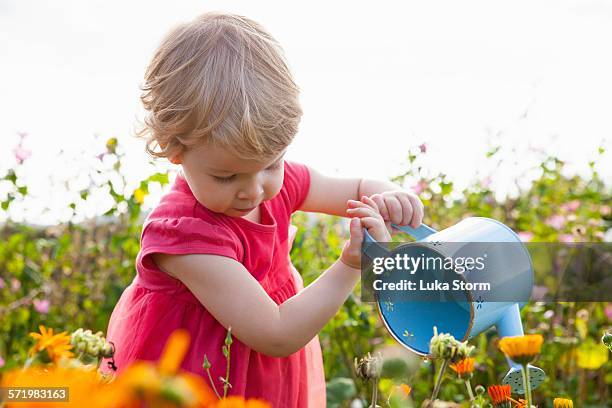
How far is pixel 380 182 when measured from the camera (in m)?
1.48

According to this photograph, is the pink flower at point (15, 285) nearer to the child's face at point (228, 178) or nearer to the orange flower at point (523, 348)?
the child's face at point (228, 178)

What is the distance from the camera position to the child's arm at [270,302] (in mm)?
1152

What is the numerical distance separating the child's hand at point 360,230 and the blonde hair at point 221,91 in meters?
0.16

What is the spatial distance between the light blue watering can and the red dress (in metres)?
0.28

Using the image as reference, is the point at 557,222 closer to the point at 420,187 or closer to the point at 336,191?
the point at 420,187

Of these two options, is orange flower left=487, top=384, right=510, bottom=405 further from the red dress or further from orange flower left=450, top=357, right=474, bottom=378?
the red dress

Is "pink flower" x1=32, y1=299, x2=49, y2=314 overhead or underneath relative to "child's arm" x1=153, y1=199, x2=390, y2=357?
underneath

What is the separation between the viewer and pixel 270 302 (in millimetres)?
1172

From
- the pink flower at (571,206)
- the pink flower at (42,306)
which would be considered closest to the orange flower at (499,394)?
the pink flower at (571,206)

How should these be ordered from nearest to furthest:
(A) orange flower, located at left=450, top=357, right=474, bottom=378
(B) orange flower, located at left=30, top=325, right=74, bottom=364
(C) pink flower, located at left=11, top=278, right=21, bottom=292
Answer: (B) orange flower, located at left=30, top=325, right=74, bottom=364 → (A) orange flower, located at left=450, top=357, right=474, bottom=378 → (C) pink flower, located at left=11, top=278, right=21, bottom=292

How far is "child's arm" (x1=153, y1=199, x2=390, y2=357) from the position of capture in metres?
1.15

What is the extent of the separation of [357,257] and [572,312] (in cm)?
122

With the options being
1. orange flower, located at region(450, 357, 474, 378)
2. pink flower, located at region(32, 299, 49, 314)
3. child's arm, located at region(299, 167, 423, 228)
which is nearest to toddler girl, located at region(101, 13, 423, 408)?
child's arm, located at region(299, 167, 423, 228)

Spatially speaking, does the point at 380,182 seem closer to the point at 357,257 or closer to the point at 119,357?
the point at 357,257
